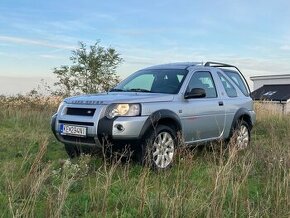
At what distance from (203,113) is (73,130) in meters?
2.33

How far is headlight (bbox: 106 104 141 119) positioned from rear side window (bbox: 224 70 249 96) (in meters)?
3.27

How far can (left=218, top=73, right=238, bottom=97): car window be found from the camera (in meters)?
8.61

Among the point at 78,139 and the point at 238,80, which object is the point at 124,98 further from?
the point at 238,80

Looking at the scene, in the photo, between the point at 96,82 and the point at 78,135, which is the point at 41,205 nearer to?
the point at 78,135

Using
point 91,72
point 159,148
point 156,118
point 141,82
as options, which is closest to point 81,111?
point 156,118

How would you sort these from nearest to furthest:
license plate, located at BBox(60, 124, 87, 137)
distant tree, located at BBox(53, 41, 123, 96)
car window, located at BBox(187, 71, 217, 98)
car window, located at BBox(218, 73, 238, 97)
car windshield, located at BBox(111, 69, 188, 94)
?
1. license plate, located at BBox(60, 124, 87, 137)
2. car windshield, located at BBox(111, 69, 188, 94)
3. car window, located at BBox(187, 71, 217, 98)
4. car window, located at BBox(218, 73, 238, 97)
5. distant tree, located at BBox(53, 41, 123, 96)

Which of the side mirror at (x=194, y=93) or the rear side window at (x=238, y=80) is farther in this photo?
the rear side window at (x=238, y=80)

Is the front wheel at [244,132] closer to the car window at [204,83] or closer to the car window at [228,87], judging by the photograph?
the car window at [228,87]

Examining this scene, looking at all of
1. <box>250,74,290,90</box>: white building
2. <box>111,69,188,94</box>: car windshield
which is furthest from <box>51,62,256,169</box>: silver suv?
<box>250,74,290,90</box>: white building

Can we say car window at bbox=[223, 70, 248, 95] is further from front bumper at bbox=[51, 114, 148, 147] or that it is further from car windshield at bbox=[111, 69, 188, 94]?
front bumper at bbox=[51, 114, 148, 147]

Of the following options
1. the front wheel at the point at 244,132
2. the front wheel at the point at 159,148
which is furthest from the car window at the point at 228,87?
the front wheel at the point at 159,148

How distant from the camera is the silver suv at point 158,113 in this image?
6305 millimetres

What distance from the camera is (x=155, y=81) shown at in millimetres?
7723

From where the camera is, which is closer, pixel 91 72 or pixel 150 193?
pixel 150 193
